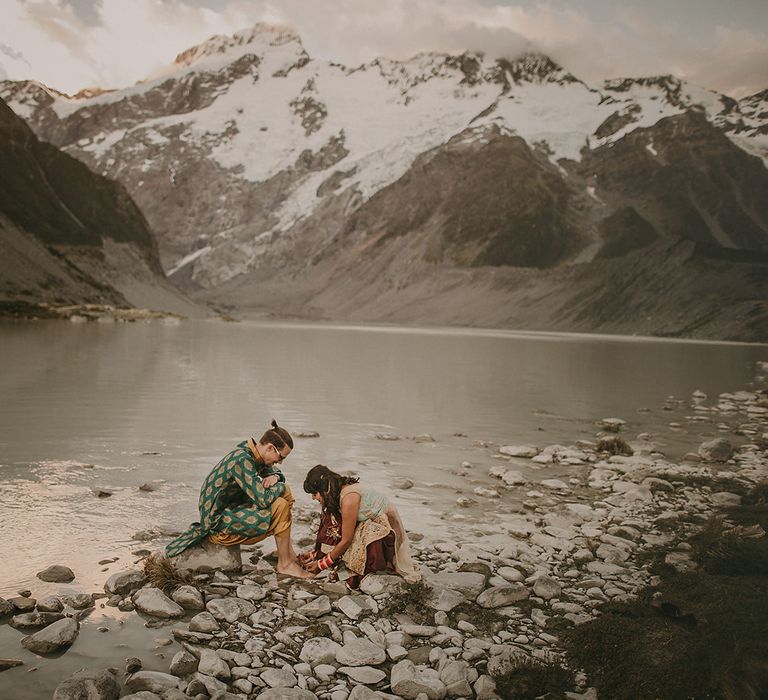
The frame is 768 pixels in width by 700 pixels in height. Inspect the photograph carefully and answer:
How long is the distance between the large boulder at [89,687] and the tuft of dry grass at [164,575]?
1.46 metres

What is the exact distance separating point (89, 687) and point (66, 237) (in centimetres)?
9412

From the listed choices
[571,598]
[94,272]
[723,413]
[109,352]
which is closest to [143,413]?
[571,598]

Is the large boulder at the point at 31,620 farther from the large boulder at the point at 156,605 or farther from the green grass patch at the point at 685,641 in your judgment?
the green grass patch at the point at 685,641

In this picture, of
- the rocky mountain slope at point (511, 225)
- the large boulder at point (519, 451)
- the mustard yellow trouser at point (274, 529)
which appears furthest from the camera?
the rocky mountain slope at point (511, 225)

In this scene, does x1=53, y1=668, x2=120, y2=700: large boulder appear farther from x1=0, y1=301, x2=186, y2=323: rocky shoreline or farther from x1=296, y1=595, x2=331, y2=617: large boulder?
x1=0, y1=301, x2=186, y2=323: rocky shoreline

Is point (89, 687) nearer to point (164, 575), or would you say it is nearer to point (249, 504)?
point (164, 575)

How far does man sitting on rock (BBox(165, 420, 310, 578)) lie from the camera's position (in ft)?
21.3

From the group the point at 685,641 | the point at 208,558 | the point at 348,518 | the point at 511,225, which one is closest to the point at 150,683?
the point at 208,558

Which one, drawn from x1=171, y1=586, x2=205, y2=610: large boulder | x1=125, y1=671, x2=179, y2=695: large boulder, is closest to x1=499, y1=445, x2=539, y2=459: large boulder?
x1=171, y1=586, x2=205, y2=610: large boulder

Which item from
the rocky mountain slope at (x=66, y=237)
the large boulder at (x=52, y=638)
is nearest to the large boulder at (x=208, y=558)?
the large boulder at (x=52, y=638)

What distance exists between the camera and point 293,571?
650cm

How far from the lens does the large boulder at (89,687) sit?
429 cm

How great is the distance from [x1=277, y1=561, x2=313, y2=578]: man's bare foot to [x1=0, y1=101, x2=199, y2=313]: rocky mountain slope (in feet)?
208

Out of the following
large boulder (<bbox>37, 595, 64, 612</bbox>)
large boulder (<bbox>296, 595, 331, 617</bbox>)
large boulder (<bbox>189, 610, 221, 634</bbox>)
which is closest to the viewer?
large boulder (<bbox>189, 610, 221, 634</bbox>)
